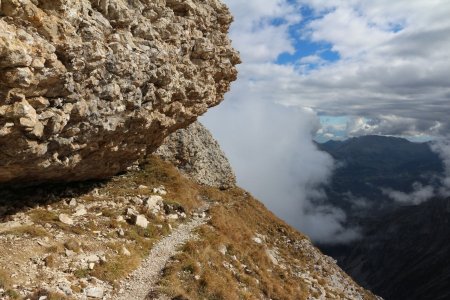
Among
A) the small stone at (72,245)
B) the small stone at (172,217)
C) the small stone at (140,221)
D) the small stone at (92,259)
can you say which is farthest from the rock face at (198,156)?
the small stone at (92,259)

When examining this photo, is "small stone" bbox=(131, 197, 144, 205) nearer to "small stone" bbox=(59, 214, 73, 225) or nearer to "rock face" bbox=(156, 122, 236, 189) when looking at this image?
"small stone" bbox=(59, 214, 73, 225)

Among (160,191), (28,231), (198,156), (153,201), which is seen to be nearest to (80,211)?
(28,231)

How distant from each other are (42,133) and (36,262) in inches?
342

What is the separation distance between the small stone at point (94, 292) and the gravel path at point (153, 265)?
3.26 feet

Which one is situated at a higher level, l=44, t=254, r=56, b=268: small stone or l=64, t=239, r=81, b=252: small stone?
l=64, t=239, r=81, b=252: small stone

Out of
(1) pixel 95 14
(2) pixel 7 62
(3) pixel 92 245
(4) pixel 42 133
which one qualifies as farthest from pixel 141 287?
(1) pixel 95 14

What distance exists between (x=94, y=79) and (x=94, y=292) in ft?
49.9

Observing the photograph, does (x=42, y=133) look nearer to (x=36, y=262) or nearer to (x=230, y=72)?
(x=36, y=262)

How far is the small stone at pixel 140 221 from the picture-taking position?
34.9m

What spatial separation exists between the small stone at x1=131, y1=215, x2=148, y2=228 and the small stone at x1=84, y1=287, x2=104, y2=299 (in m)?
11.7

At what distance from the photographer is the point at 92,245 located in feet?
93.8

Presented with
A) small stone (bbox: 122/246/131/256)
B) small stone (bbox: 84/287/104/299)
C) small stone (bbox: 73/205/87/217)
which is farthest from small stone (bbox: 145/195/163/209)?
small stone (bbox: 84/287/104/299)

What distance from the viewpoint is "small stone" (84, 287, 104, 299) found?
22.8 m

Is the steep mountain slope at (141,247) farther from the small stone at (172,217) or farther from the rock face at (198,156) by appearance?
the rock face at (198,156)
